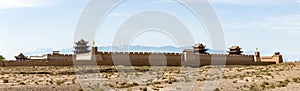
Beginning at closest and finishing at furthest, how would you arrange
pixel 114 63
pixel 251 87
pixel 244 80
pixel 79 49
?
pixel 251 87 < pixel 244 80 < pixel 114 63 < pixel 79 49

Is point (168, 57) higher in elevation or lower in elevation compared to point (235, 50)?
lower

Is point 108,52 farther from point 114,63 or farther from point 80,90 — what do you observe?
point 80,90

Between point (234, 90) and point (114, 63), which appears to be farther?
point (114, 63)

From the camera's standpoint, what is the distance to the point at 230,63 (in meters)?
58.5

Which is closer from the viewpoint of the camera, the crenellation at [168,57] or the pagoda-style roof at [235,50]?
the crenellation at [168,57]

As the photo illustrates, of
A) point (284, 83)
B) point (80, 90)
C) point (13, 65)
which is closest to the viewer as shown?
point (80, 90)

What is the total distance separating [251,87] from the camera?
2198 cm

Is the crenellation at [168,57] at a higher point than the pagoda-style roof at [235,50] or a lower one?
lower

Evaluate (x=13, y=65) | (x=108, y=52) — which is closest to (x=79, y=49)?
(x=108, y=52)

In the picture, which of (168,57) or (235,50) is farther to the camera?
(235,50)

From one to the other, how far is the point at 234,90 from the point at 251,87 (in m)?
1.37

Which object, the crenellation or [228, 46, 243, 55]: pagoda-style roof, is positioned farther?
[228, 46, 243, 55]: pagoda-style roof

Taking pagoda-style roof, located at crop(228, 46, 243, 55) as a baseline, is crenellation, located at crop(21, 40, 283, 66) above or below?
below

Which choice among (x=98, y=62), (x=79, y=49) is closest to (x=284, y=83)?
(x=98, y=62)
